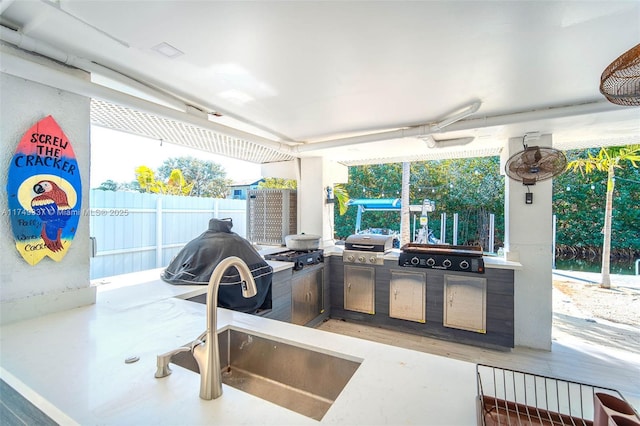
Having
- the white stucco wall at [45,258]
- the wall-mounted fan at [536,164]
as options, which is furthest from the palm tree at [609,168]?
the white stucco wall at [45,258]

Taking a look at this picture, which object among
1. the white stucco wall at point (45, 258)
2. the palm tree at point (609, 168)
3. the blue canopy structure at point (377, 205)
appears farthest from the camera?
the blue canopy structure at point (377, 205)

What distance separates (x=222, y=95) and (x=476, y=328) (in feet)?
11.8

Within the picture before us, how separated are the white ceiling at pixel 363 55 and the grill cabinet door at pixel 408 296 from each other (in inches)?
70.2

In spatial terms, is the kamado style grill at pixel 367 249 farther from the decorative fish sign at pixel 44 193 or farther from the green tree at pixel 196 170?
the green tree at pixel 196 170

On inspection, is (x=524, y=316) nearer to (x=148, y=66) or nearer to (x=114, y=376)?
(x=114, y=376)

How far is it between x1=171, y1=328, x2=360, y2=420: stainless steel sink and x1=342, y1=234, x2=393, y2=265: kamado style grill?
2474 mm

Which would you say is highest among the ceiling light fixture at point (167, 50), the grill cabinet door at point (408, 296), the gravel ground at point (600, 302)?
the ceiling light fixture at point (167, 50)

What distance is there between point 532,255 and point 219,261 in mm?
3434

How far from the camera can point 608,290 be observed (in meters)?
4.98

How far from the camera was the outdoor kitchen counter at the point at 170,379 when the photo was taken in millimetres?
780

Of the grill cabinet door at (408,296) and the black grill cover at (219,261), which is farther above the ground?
the black grill cover at (219,261)

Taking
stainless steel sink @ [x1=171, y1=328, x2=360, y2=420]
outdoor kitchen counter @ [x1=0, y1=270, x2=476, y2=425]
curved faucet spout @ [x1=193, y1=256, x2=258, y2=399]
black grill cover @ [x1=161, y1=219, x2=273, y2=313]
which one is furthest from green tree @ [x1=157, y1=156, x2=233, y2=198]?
curved faucet spout @ [x1=193, y1=256, x2=258, y2=399]

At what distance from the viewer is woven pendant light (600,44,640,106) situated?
3.15 ft

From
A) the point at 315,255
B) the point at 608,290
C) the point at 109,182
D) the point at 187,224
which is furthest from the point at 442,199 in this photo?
the point at 109,182
